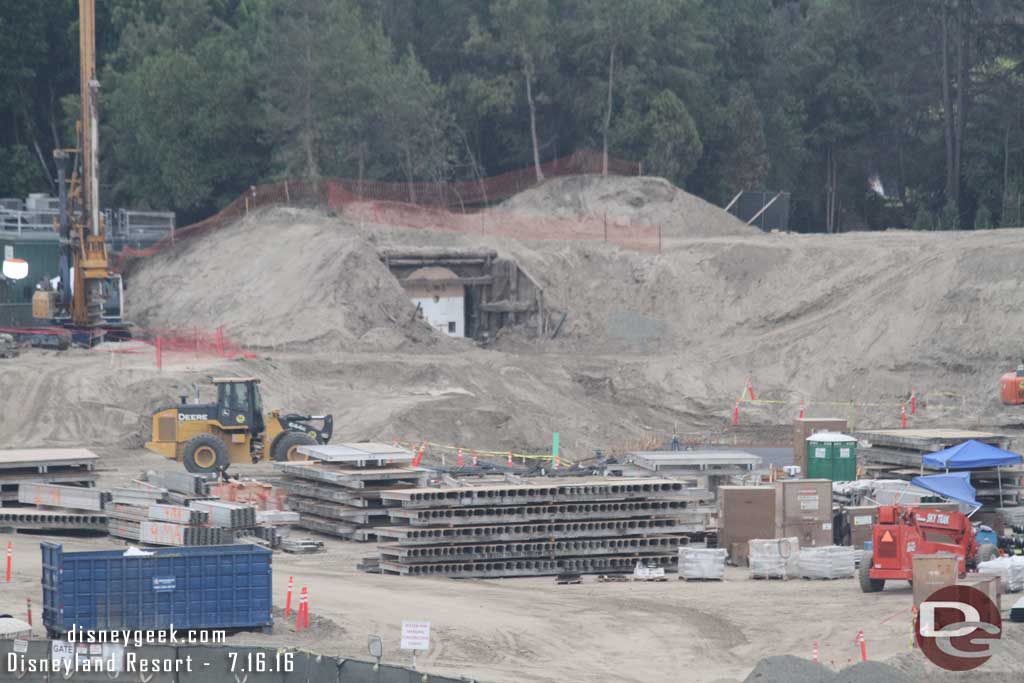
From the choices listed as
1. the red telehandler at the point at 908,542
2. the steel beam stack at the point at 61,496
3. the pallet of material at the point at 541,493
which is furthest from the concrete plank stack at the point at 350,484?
the red telehandler at the point at 908,542

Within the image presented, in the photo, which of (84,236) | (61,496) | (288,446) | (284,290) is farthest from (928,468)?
(284,290)

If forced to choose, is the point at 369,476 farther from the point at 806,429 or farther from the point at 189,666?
the point at 189,666

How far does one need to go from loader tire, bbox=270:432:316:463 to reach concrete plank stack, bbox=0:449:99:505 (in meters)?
4.52

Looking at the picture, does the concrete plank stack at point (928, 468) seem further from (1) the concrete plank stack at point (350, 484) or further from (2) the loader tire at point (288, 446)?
(2) the loader tire at point (288, 446)

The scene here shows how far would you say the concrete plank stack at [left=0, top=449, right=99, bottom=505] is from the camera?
33.5m

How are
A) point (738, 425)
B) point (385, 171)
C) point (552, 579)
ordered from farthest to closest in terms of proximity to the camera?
point (385, 171) → point (738, 425) → point (552, 579)

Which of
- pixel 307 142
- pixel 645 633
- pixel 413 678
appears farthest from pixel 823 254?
pixel 413 678

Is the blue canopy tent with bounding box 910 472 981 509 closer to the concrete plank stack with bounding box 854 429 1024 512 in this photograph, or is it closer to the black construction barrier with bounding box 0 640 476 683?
the concrete plank stack with bounding box 854 429 1024 512

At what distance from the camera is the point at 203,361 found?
48000 millimetres

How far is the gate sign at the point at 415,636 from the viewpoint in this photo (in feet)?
67.3

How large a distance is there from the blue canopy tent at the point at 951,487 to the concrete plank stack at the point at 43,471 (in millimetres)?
15656

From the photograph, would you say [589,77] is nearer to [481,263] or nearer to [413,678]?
[481,263]

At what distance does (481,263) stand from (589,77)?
1489 cm

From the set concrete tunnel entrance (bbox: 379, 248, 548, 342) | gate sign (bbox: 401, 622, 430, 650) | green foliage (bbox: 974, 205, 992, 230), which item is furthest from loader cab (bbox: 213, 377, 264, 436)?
green foliage (bbox: 974, 205, 992, 230)
